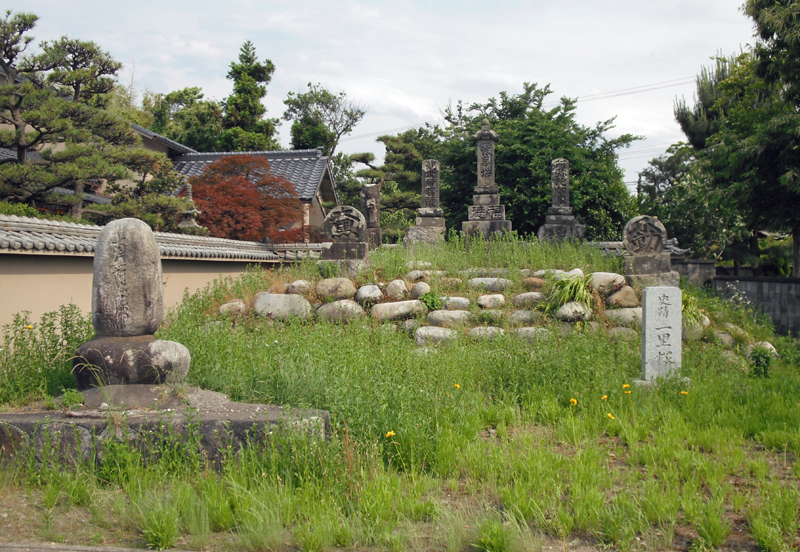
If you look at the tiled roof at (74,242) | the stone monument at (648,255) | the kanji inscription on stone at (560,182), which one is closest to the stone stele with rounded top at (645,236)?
A: the stone monument at (648,255)

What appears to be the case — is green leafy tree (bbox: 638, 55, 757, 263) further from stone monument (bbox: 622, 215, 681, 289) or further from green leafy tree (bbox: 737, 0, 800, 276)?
stone monument (bbox: 622, 215, 681, 289)

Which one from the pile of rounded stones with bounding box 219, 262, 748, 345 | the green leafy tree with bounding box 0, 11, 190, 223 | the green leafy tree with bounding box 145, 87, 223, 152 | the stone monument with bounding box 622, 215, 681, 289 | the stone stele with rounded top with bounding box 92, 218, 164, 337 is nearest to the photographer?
the stone stele with rounded top with bounding box 92, 218, 164, 337

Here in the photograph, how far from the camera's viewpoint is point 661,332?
6297 mm

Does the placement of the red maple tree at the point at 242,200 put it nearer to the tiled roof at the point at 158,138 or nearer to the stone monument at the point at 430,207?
the stone monument at the point at 430,207

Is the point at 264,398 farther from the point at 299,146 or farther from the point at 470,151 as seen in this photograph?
the point at 299,146

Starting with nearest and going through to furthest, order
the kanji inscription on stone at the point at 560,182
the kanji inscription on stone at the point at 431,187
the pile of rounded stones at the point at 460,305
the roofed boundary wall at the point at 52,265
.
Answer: the roofed boundary wall at the point at 52,265 < the pile of rounded stones at the point at 460,305 < the kanji inscription on stone at the point at 560,182 < the kanji inscription on stone at the point at 431,187

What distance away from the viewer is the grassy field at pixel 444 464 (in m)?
3.30

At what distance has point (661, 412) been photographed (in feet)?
17.4

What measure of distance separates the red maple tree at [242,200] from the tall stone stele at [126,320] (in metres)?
11.4

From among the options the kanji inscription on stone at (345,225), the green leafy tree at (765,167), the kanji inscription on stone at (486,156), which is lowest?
the kanji inscription on stone at (345,225)

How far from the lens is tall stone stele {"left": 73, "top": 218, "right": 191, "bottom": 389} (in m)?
4.73

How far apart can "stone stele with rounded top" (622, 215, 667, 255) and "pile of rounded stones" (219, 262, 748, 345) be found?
65 centimetres

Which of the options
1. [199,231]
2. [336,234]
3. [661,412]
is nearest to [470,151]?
[199,231]

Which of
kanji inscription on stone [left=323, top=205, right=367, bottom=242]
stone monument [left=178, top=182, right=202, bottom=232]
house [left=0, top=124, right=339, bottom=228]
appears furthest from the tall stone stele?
house [left=0, top=124, right=339, bottom=228]
